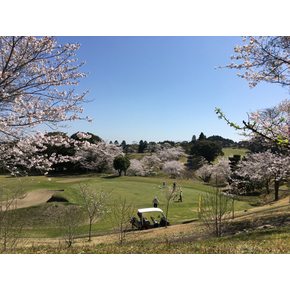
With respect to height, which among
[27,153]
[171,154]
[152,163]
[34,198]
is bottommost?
[34,198]

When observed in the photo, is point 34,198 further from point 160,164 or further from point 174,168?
point 160,164

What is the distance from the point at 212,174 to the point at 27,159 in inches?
1629

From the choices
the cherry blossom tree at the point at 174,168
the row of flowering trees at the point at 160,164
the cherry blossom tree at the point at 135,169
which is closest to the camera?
the cherry blossom tree at the point at 135,169

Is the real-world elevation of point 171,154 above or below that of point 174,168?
above

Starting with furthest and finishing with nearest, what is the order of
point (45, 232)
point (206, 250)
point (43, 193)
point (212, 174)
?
point (212, 174)
point (43, 193)
point (45, 232)
point (206, 250)

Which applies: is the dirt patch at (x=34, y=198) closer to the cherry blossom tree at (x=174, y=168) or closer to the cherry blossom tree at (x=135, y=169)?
the cherry blossom tree at (x=135, y=169)

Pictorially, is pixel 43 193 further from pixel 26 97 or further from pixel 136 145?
pixel 136 145

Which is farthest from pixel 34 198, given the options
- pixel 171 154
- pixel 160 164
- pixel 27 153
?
pixel 171 154

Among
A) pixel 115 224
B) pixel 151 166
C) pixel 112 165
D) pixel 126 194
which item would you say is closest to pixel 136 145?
pixel 151 166

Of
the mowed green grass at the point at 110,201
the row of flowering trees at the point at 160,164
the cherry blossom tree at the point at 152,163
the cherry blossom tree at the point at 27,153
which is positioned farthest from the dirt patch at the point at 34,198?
the cherry blossom tree at the point at 152,163

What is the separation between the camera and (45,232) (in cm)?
2042

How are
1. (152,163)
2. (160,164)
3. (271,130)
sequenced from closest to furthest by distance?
(271,130) < (152,163) < (160,164)

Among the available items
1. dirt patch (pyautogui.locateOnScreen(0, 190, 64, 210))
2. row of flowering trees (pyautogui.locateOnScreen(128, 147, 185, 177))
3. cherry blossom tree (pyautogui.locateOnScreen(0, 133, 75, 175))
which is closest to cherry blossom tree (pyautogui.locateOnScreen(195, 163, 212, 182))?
row of flowering trees (pyautogui.locateOnScreen(128, 147, 185, 177))

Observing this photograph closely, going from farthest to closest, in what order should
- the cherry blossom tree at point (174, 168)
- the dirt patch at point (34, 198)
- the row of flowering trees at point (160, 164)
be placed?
the cherry blossom tree at point (174, 168), the row of flowering trees at point (160, 164), the dirt patch at point (34, 198)
